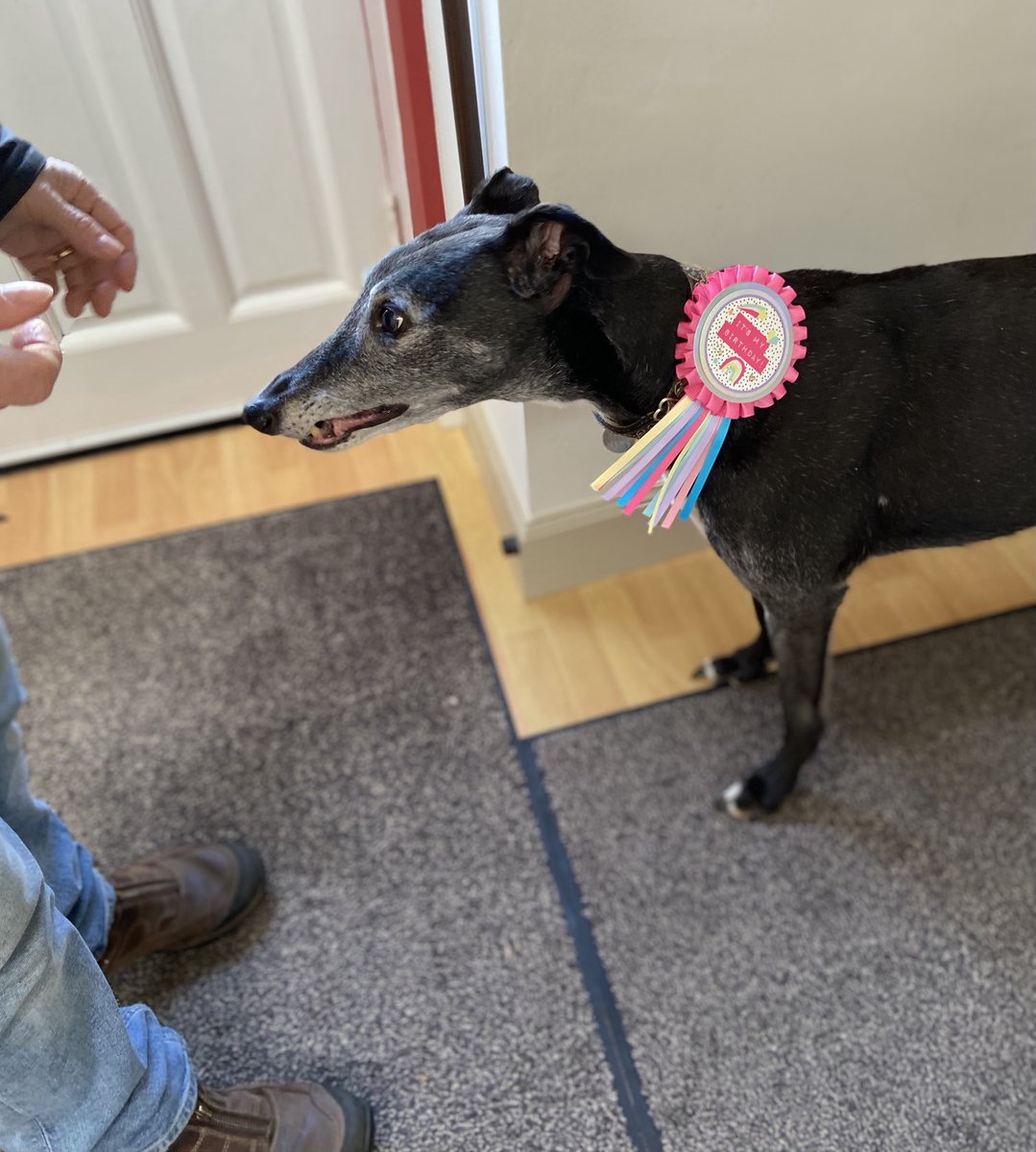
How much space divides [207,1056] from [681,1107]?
0.68 m

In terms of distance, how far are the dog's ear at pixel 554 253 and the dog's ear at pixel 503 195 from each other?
0.40 feet

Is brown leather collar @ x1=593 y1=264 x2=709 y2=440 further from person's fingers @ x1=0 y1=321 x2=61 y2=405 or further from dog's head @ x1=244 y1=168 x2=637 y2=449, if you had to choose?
person's fingers @ x1=0 y1=321 x2=61 y2=405

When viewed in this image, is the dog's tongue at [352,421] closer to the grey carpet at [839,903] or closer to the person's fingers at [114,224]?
the person's fingers at [114,224]

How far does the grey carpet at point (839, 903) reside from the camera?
4.20 ft

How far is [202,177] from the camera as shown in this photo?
6.51 feet

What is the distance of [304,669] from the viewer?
184cm

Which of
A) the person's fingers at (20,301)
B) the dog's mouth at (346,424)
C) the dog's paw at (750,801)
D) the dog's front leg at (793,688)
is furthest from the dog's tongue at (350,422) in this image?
the dog's paw at (750,801)

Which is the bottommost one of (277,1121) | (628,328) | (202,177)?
(277,1121)

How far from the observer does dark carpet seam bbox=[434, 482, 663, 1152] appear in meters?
1.28

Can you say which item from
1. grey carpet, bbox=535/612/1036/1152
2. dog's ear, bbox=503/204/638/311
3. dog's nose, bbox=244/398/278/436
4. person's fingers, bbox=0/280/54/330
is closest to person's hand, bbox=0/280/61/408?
person's fingers, bbox=0/280/54/330

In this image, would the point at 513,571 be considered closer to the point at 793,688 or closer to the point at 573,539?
the point at 573,539

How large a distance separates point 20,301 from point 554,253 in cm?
55

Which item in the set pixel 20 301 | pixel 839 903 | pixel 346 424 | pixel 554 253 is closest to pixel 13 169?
pixel 20 301

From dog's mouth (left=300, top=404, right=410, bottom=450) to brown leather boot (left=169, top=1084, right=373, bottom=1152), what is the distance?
0.81 meters
